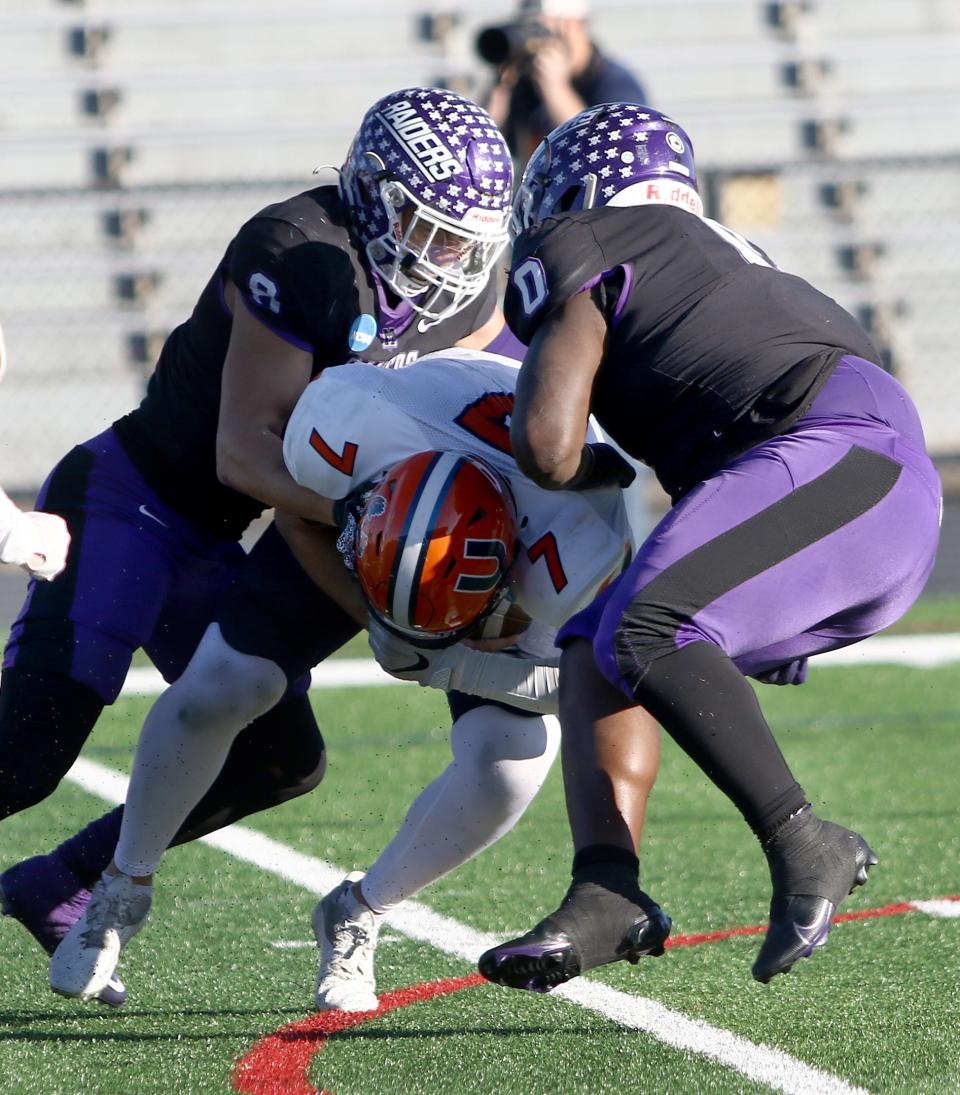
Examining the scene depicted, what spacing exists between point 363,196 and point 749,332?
35.7 inches

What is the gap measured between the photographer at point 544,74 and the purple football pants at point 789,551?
11.0ft

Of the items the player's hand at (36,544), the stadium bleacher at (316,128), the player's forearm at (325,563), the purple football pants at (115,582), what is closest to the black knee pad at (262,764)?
the purple football pants at (115,582)

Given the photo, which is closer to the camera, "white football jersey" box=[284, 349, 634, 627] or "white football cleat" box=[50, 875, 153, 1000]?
"white football jersey" box=[284, 349, 634, 627]

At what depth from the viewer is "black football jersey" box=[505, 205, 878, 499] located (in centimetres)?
232

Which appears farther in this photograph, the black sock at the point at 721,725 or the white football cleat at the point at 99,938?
the white football cleat at the point at 99,938

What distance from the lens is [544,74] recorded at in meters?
5.48

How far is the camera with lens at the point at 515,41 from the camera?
5488 millimetres

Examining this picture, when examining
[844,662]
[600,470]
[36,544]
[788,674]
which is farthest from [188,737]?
[844,662]

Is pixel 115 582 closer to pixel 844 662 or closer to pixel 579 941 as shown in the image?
pixel 579 941

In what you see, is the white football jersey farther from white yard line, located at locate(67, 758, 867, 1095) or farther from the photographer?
the photographer

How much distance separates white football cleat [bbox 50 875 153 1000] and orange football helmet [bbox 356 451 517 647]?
85cm

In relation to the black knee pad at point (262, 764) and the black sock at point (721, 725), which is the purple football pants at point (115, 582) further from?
the black sock at point (721, 725)

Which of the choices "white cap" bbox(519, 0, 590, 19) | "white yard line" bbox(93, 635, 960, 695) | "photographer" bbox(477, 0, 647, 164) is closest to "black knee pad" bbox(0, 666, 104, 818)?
"photographer" bbox(477, 0, 647, 164)

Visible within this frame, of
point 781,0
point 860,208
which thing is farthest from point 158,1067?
point 781,0
